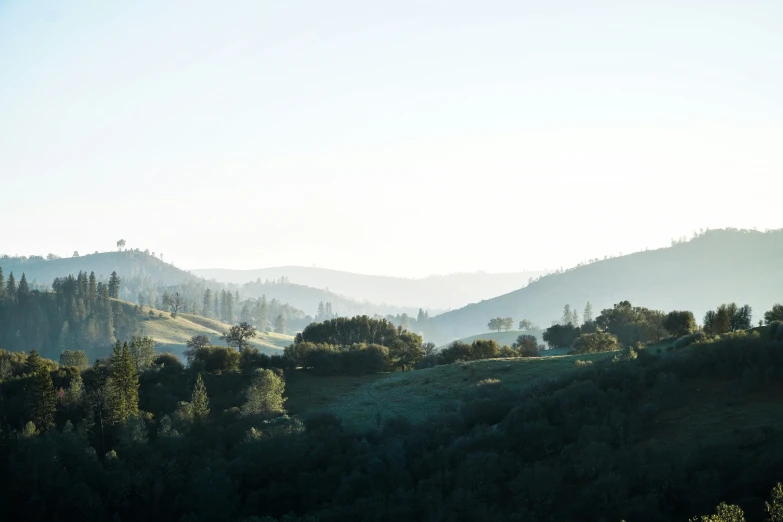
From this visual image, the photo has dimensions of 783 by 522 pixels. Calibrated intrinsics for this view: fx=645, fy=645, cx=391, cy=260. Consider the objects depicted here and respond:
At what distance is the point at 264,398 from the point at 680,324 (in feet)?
183

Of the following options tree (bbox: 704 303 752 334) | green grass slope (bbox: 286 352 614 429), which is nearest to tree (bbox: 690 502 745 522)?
green grass slope (bbox: 286 352 614 429)

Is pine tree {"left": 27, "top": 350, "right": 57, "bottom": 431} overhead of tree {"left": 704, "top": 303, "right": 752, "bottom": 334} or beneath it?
beneath

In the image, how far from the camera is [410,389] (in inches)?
2837

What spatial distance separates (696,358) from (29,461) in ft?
194

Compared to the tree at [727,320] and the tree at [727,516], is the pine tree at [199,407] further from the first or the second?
the tree at [727,320]

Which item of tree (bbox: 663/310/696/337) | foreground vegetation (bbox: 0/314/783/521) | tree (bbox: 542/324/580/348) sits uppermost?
tree (bbox: 663/310/696/337)

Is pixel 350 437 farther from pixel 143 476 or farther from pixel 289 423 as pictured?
pixel 143 476

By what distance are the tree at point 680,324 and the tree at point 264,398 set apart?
52710 mm

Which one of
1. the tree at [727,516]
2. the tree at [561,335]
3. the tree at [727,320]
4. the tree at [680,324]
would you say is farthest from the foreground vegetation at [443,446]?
the tree at [561,335]

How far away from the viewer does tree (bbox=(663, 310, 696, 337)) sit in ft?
282

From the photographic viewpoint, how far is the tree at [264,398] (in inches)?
2630

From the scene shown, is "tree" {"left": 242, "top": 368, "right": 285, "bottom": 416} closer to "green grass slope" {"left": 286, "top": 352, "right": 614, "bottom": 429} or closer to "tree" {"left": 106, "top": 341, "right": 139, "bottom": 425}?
"green grass slope" {"left": 286, "top": 352, "right": 614, "bottom": 429}

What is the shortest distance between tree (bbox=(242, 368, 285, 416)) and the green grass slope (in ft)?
8.42

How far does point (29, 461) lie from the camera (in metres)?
58.7
